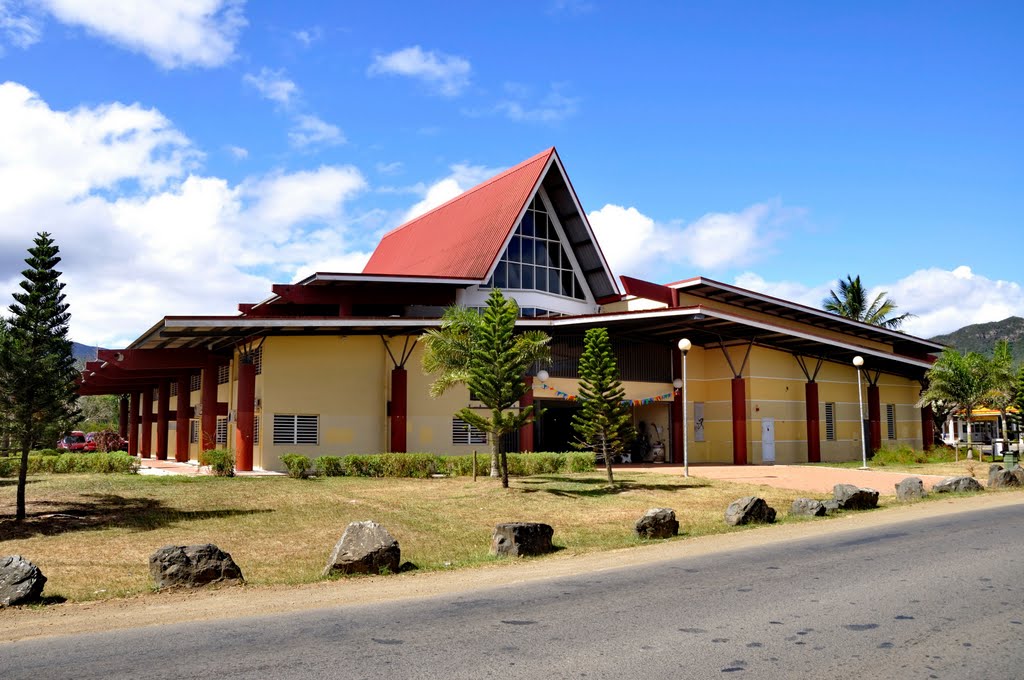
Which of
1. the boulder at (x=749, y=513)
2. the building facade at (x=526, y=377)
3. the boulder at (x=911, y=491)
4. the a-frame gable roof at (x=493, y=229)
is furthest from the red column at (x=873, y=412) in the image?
the boulder at (x=749, y=513)

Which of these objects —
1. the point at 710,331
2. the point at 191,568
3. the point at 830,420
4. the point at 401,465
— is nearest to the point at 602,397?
the point at 401,465

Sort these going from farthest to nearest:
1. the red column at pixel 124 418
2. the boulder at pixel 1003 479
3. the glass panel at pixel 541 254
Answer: the red column at pixel 124 418 → the glass panel at pixel 541 254 → the boulder at pixel 1003 479

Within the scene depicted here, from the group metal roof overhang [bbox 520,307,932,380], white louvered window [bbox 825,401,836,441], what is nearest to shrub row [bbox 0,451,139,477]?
metal roof overhang [bbox 520,307,932,380]

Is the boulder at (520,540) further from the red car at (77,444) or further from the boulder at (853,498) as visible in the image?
the red car at (77,444)

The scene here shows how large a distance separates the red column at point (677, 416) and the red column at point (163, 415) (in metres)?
27.5

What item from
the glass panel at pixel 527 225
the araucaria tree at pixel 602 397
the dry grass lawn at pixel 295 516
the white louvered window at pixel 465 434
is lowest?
the dry grass lawn at pixel 295 516

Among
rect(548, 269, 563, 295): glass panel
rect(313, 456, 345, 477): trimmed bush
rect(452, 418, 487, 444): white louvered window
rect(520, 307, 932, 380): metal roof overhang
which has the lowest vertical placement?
rect(313, 456, 345, 477): trimmed bush

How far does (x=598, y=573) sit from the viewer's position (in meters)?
11.1

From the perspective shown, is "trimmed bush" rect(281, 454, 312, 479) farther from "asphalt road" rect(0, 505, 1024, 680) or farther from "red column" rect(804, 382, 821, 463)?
"red column" rect(804, 382, 821, 463)

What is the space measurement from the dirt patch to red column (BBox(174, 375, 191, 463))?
33721 mm

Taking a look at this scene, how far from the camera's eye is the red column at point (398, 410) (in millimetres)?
31203

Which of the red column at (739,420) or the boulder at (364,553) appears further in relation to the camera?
the red column at (739,420)

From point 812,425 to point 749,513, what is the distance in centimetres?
2518

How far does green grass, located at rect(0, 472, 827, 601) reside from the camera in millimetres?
12812
